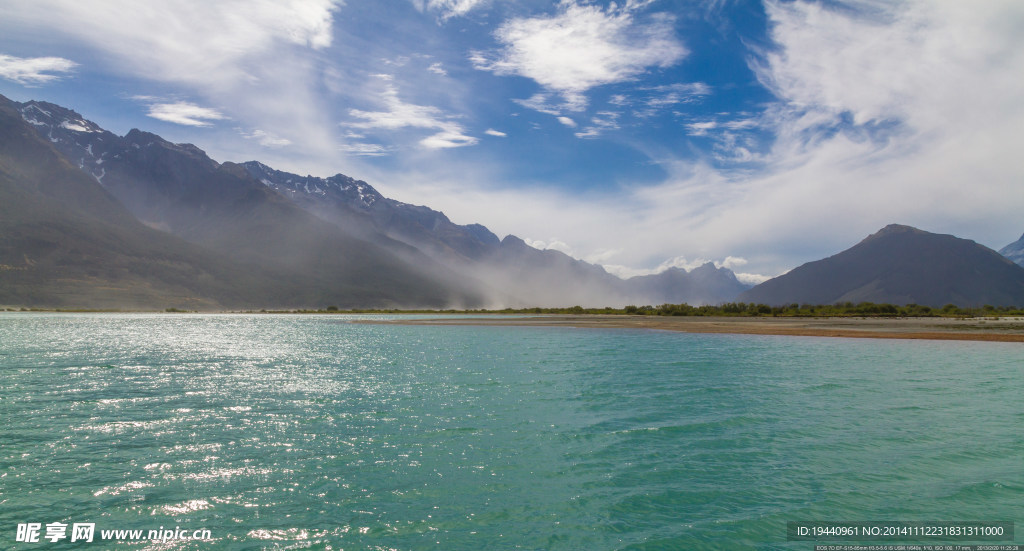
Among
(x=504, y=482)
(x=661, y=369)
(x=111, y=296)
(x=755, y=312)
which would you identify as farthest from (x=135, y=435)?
(x=111, y=296)

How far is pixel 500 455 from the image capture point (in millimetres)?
16031

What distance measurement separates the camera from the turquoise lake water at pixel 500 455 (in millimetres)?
11195

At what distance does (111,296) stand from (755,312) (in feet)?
765

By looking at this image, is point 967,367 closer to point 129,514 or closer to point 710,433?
point 710,433

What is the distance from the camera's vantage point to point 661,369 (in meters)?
36.1

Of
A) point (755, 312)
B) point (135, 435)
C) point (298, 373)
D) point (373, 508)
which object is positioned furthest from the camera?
point (755, 312)

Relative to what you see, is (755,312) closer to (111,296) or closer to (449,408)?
(449,408)

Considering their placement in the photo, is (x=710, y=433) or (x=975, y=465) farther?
(x=710, y=433)

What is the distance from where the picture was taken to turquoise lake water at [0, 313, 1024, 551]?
1120 cm

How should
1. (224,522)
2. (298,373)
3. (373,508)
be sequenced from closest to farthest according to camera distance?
(224,522), (373,508), (298,373)

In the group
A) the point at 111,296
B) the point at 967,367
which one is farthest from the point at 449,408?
the point at 111,296

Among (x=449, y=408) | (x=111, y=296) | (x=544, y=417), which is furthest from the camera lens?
(x=111, y=296)

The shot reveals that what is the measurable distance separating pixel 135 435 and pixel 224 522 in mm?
9893

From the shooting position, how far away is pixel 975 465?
15.3 meters
